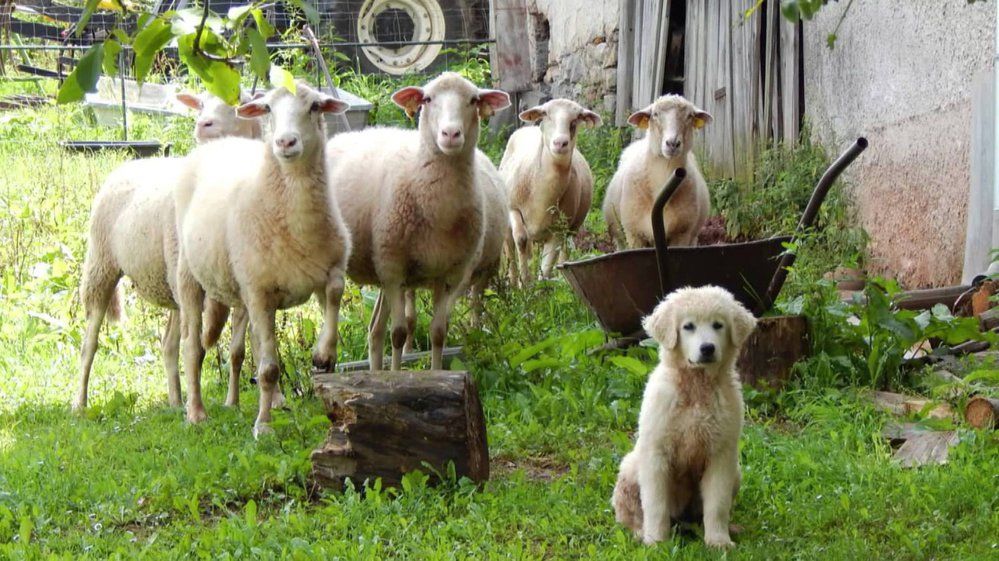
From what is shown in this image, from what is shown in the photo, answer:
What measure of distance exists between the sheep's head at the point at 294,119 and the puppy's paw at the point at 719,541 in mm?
3012

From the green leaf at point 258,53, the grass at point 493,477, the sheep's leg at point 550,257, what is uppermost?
the green leaf at point 258,53

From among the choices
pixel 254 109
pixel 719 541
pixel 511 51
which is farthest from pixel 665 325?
pixel 511 51

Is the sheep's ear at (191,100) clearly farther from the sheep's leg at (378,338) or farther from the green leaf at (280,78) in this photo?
the green leaf at (280,78)

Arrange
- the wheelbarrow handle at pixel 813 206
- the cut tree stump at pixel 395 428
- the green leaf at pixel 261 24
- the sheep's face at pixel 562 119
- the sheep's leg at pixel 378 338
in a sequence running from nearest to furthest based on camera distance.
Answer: the green leaf at pixel 261 24
the cut tree stump at pixel 395 428
the wheelbarrow handle at pixel 813 206
the sheep's leg at pixel 378 338
the sheep's face at pixel 562 119

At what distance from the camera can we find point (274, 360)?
6.72m

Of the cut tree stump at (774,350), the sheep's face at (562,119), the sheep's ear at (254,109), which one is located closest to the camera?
the cut tree stump at (774,350)

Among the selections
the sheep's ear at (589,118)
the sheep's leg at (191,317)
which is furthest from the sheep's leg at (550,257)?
the sheep's leg at (191,317)

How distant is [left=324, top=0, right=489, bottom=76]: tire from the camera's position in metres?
20.7

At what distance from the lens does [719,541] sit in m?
4.50

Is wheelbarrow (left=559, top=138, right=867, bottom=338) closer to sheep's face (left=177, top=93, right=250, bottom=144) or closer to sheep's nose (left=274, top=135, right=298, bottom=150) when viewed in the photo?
sheep's nose (left=274, top=135, right=298, bottom=150)

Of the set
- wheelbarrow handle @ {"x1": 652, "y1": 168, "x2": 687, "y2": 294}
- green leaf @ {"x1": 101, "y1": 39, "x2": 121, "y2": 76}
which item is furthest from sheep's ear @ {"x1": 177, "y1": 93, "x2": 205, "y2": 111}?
green leaf @ {"x1": 101, "y1": 39, "x2": 121, "y2": 76}

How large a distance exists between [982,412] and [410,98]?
363 cm

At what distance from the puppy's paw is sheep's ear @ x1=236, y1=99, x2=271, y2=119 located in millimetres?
3472

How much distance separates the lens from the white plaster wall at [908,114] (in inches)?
324
